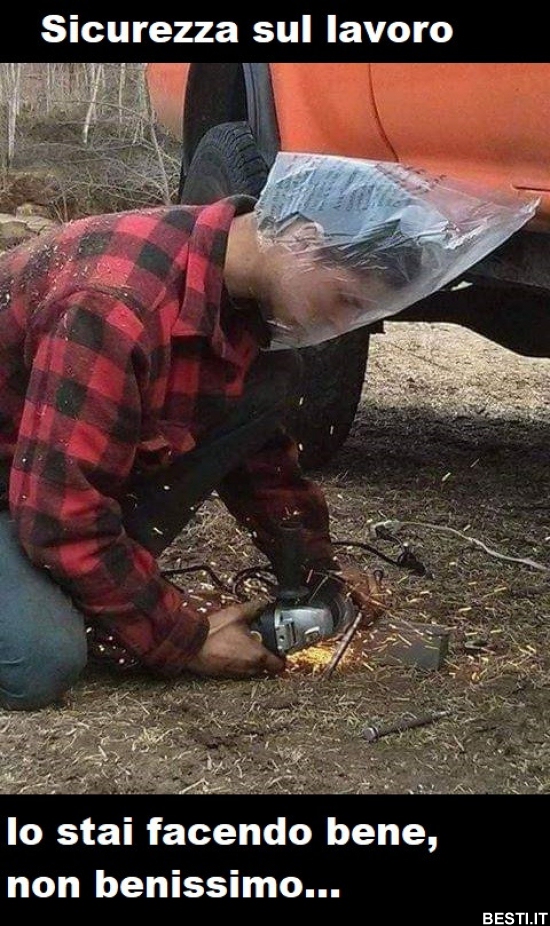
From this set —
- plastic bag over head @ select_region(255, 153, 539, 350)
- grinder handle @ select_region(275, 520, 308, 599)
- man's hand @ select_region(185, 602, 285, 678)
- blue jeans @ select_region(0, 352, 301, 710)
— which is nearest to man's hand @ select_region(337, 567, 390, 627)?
grinder handle @ select_region(275, 520, 308, 599)

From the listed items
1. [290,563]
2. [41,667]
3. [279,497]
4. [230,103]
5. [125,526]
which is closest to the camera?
[41,667]

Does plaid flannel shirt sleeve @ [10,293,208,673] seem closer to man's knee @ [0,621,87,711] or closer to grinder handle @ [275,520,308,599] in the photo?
man's knee @ [0,621,87,711]

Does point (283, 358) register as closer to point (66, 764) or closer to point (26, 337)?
point (26, 337)

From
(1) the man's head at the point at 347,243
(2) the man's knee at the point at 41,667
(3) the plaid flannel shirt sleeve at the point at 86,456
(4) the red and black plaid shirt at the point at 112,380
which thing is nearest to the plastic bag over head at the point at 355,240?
(1) the man's head at the point at 347,243

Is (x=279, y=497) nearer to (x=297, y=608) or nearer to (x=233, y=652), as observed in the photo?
(x=297, y=608)

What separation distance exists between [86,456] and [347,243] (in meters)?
0.65

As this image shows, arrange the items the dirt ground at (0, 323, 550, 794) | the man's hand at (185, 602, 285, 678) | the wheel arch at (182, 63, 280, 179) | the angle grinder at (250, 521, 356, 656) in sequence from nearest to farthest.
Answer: the dirt ground at (0, 323, 550, 794)
the man's hand at (185, 602, 285, 678)
the angle grinder at (250, 521, 356, 656)
the wheel arch at (182, 63, 280, 179)

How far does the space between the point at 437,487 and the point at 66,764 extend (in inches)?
88.4

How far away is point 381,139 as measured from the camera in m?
3.10

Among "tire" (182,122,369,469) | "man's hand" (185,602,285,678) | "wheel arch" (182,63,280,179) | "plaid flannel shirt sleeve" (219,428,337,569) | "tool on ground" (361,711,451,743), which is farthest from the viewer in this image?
"tire" (182,122,369,469)

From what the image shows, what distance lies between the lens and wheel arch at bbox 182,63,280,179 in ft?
11.3

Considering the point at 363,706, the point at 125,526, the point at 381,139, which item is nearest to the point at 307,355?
the point at 381,139

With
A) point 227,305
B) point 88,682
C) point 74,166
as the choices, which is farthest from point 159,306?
point 74,166

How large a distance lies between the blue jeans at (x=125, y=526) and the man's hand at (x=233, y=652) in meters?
0.25
